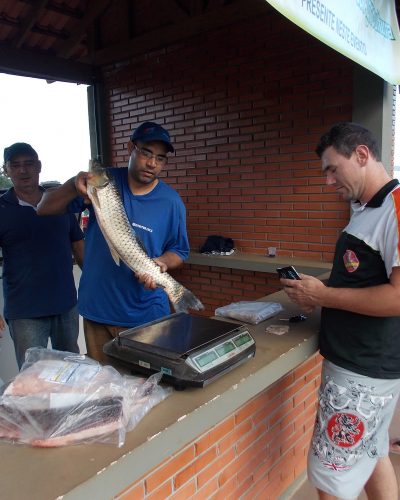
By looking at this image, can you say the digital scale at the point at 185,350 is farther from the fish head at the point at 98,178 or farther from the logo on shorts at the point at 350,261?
the fish head at the point at 98,178

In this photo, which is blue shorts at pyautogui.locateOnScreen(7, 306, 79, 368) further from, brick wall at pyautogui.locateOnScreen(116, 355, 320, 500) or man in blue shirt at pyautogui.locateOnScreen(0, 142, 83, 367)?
brick wall at pyautogui.locateOnScreen(116, 355, 320, 500)

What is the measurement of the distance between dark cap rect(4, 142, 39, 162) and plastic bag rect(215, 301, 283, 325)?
1822 millimetres

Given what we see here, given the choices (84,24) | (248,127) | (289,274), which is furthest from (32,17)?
(289,274)

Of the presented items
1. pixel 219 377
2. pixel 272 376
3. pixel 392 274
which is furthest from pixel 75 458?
pixel 392 274

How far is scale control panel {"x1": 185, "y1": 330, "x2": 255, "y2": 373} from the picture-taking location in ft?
4.67

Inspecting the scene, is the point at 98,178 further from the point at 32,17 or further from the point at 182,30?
the point at 32,17

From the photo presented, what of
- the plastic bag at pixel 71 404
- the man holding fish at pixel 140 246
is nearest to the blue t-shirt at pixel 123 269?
the man holding fish at pixel 140 246

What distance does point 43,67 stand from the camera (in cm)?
592

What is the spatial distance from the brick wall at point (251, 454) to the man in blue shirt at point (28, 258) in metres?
1.52

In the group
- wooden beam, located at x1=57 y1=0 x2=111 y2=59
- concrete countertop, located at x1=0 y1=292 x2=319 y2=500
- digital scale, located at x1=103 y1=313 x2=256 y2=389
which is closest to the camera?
concrete countertop, located at x1=0 y1=292 x2=319 y2=500

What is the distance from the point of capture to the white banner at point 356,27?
1.71 metres

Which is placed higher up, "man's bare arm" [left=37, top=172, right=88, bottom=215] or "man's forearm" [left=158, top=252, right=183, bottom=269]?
"man's bare arm" [left=37, top=172, right=88, bottom=215]

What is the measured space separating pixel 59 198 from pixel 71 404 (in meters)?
1.28

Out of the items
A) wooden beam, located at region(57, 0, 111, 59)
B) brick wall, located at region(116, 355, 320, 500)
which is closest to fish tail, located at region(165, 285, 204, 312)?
brick wall, located at region(116, 355, 320, 500)
